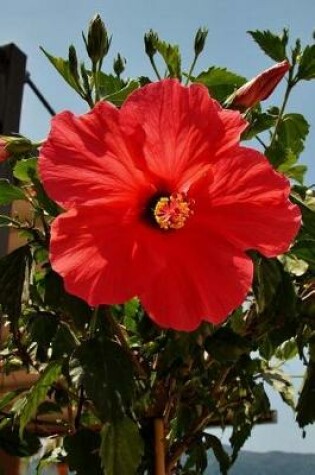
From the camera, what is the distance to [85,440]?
2.44 feet

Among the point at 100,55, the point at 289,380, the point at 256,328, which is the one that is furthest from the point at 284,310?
the point at 289,380

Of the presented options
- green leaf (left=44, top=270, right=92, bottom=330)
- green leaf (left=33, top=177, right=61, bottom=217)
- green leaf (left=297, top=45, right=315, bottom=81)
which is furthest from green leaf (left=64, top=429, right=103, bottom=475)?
green leaf (left=297, top=45, right=315, bottom=81)

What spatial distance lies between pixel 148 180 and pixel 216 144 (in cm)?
7

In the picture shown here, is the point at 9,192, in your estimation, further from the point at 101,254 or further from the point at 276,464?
the point at 276,464

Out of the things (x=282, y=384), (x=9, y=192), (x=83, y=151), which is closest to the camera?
(x=83, y=151)

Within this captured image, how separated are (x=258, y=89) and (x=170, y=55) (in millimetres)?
196

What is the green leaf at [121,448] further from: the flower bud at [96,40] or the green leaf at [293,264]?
the flower bud at [96,40]

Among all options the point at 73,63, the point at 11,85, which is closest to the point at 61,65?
the point at 73,63

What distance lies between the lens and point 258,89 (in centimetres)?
62

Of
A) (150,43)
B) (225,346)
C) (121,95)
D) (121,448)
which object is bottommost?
(121,448)

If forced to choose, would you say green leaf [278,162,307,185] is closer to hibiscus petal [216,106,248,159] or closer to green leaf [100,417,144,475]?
hibiscus petal [216,106,248,159]

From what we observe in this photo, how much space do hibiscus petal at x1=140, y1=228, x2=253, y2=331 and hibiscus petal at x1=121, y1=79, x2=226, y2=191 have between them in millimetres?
68

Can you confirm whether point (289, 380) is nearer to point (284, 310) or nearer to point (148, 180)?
point (284, 310)

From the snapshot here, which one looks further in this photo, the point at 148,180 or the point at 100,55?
the point at 100,55
